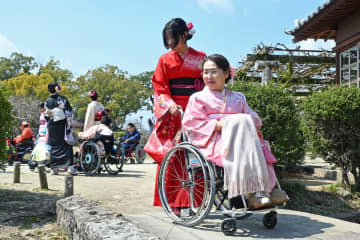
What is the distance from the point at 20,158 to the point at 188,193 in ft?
33.0

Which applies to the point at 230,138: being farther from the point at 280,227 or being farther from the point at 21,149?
the point at 21,149

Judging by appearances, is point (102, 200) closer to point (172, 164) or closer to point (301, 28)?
point (172, 164)

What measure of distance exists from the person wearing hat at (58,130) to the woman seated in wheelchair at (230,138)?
5422mm

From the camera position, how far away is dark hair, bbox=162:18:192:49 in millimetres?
3387

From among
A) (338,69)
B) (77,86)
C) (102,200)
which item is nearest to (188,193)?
(102,200)

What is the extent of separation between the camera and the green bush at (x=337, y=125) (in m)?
5.90

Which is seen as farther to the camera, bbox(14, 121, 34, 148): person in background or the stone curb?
bbox(14, 121, 34, 148): person in background

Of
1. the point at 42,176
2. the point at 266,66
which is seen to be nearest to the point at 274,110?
the point at 42,176

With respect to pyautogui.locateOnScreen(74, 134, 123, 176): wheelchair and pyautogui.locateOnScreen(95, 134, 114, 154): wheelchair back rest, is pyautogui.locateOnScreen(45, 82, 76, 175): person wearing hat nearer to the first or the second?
pyautogui.locateOnScreen(74, 134, 123, 176): wheelchair

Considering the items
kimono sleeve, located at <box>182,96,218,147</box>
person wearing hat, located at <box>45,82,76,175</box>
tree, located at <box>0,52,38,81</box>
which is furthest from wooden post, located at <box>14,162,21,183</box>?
tree, located at <box>0,52,38,81</box>

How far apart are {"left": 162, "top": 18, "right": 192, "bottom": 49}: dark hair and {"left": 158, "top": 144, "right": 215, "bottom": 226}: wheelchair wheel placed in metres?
1.07

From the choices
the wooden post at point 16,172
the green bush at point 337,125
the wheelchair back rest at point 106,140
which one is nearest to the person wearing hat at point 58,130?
the wheelchair back rest at point 106,140

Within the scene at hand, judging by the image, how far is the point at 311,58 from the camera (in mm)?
12609

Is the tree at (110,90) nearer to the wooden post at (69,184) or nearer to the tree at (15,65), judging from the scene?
the tree at (15,65)
